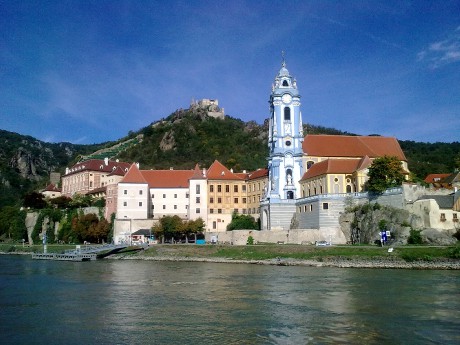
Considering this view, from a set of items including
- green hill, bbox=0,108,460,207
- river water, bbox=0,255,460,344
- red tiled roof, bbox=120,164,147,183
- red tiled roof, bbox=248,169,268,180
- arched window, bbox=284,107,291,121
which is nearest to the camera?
river water, bbox=0,255,460,344

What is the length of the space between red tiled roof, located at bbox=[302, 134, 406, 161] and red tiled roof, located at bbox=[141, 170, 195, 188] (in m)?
19.9

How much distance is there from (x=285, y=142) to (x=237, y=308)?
4239 centimetres

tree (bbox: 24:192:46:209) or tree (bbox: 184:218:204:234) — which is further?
tree (bbox: 24:192:46:209)

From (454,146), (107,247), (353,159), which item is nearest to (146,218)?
(107,247)

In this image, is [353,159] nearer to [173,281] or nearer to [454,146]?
[173,281]

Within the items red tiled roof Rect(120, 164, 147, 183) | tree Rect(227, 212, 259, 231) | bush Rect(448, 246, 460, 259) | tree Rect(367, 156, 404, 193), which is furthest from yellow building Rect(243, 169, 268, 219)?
bush Rect(448, 246, 460, 259)

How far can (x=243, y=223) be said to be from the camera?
6662 cm

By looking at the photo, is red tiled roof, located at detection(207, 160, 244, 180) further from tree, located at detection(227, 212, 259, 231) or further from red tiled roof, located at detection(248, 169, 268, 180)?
tree, located at detection(227, 212, 259, 231)

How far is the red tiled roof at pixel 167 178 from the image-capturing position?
245 feet

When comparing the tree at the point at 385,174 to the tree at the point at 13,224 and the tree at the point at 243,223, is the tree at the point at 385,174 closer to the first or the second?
the tree at the point at 243,223

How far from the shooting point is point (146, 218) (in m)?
71.0

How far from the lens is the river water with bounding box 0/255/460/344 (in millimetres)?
18109

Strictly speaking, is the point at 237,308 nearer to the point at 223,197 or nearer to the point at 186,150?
the point at 223,197

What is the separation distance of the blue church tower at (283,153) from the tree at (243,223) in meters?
3.30
